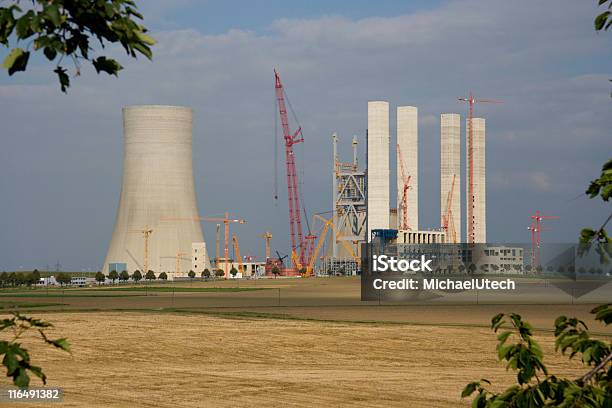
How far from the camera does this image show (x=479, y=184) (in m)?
137

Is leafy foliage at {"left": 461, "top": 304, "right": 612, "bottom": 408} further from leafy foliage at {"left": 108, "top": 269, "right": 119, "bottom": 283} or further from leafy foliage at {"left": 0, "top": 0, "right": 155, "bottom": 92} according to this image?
leafy foliage at {"left": 108, "top": 269, "right": 119, "bottom": 283}

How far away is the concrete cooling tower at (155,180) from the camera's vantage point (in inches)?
4198

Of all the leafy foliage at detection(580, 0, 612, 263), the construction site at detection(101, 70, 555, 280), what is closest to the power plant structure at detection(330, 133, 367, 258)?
the construction site at detection(101, 70, 555, 280)

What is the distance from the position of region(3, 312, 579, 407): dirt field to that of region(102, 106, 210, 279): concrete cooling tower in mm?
67918

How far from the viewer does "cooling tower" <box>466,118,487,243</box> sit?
445 feet

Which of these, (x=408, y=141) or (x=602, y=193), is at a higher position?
(x=408, y=141)

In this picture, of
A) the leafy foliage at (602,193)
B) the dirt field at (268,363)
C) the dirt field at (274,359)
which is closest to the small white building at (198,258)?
the dirt field at (274,359)

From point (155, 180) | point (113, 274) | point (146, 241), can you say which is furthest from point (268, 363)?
point (113, 274)

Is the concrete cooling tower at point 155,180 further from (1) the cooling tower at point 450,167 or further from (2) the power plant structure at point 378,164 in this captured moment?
(1) the cooling tower at point 450,167

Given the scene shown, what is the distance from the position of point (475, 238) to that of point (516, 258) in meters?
14.9

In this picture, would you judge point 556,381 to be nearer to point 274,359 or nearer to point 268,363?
point 268,363

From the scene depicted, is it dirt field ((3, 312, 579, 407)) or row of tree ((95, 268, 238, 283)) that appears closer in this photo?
dirt field ((3, 312, 579, 407))

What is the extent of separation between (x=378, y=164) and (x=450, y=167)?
16.9 meters

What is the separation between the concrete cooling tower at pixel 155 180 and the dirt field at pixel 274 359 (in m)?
62.7
